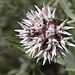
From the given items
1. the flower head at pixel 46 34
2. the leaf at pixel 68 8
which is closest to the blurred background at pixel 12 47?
the leaf at pixel 68 8

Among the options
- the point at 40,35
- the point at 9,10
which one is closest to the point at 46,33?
the point at 40,35

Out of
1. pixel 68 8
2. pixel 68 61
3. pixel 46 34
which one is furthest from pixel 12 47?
pixel 46 34

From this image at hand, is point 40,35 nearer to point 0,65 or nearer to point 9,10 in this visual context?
point 9,10

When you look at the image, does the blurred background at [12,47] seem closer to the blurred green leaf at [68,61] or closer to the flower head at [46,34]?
the blurred green leaf at [68,61]

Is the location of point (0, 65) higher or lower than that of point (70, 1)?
lower

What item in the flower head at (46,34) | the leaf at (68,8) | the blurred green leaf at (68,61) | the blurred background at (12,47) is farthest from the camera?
the blurred background at (12,47)

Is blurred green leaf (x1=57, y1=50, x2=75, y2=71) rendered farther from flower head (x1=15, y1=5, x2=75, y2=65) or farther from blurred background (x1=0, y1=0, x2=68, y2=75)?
blurred background (x1=0, y1=0, x2=68, y2=75)

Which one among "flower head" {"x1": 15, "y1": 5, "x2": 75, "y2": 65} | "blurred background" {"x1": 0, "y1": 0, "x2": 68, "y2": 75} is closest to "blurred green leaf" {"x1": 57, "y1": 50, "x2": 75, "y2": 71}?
"flower head" {"x1": 15, "y1": 5, "x2": 75, "y2": 65}

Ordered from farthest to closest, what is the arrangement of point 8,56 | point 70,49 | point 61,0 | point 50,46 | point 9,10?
point 8,56, point 9,10, point 70,49, point 61,0, point 50,46
